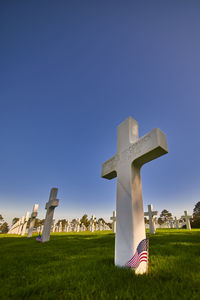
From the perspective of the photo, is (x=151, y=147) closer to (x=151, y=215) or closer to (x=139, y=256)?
(x=139, y=256)

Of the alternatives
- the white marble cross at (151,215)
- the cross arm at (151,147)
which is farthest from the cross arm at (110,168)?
the white marble cross at (151,215)

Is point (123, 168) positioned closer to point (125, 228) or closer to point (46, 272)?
point (125, 228)

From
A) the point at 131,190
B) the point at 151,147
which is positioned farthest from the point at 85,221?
the point at 151,147

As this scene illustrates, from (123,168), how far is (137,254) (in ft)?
5.34

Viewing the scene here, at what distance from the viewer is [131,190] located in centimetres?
291

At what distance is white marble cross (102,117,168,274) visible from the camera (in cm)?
260

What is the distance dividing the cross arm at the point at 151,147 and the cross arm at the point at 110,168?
75 cm

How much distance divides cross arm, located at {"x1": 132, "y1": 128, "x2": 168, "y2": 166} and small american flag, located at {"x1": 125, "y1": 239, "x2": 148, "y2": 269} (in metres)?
1.53

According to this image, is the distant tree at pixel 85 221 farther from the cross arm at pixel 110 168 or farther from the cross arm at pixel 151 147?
the cross arm at pixel 151 147

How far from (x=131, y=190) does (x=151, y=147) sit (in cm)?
95

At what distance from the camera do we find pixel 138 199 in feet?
9.45

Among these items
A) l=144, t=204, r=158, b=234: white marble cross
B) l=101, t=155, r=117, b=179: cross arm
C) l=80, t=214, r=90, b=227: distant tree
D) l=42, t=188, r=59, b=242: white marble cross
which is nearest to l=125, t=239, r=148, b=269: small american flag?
l=101, t=155, r=117, b=179: cross arm

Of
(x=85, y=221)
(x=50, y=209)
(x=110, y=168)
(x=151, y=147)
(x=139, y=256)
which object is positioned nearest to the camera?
(x=139, y=256)

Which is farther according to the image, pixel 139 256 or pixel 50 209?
pixel 50 209
